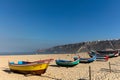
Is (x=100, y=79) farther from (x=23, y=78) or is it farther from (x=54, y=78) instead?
(x=23, y=78)

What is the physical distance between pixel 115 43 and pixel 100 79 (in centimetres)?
8974

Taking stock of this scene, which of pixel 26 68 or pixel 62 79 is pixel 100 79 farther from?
pixel 26 68

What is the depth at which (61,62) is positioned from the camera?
22.9m

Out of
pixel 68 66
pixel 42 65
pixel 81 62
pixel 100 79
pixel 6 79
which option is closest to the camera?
pixel 100 79

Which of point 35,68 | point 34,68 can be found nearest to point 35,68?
point 35,68

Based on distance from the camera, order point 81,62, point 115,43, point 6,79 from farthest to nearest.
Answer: point 115,43 < point 81,62 < point 6,79

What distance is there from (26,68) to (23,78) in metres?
1.58

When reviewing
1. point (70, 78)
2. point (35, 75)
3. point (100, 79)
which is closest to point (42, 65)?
point (35, 75)

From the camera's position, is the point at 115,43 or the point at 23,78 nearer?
the point at 23,78

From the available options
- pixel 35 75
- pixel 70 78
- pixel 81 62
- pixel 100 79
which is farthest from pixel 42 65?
pixel 81 62

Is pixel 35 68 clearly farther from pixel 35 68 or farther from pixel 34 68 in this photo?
pixel 34 68

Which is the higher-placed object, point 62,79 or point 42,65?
point 42,65

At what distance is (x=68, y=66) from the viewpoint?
22.2 m

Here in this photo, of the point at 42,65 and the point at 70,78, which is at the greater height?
the point at 42,65
